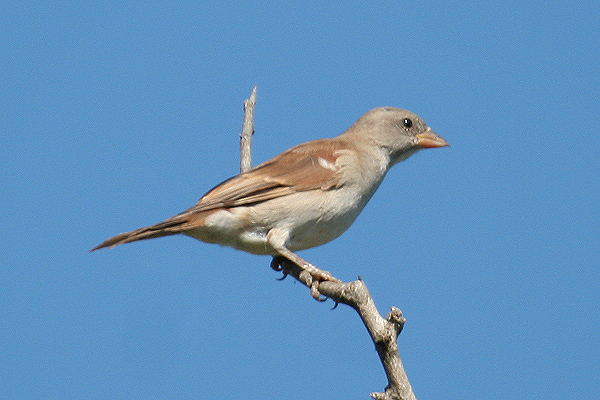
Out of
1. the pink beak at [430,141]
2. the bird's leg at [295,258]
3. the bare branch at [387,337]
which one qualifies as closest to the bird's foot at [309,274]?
the bird's leg at [295,258]

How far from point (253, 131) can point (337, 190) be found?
1.74 m

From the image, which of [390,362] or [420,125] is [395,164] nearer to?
[420,125]

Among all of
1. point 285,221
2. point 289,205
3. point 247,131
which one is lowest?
point 285,221

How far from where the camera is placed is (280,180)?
7.49 m

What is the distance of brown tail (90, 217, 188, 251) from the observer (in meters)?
6.45

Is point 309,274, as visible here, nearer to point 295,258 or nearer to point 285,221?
point 295,258

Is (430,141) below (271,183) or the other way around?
the other way around

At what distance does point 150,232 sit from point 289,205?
148 cm

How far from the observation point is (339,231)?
7.54 metres

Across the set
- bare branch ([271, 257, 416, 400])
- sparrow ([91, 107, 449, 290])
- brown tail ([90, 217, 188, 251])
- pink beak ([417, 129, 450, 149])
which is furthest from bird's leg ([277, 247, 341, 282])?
pink beak ([417, 129, 450, 149])

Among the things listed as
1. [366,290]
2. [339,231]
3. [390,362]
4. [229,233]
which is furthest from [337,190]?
[390,362]

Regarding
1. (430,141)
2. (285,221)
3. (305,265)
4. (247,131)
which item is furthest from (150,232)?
(430,141)

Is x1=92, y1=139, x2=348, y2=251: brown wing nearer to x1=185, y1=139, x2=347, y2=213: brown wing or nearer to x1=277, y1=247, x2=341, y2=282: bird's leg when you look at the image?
x1=185, y1=139, x2=347, y2=213: brown wing

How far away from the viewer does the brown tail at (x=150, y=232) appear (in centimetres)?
645
